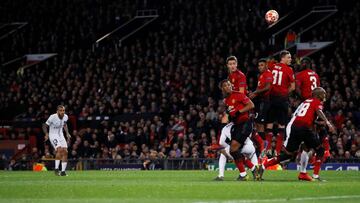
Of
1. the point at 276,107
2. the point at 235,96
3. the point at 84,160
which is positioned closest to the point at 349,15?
the point at 84,160

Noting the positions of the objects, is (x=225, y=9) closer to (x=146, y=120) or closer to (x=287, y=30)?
(x=287, y=30)

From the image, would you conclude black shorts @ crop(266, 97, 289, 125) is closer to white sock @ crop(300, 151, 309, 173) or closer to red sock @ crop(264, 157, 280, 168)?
white sock @ crop(300, 151, 309, 173)

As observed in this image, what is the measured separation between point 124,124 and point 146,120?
98cm

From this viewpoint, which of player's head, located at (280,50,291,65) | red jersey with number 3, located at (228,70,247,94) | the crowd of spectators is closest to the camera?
red jersey with number 3, located at (228,70,247,94)

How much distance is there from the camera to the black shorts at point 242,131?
20.8 metres

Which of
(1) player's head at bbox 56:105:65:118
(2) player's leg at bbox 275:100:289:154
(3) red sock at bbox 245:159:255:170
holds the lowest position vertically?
(3) red sock at bbox 245:159:255:170

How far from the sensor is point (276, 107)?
23.3 m

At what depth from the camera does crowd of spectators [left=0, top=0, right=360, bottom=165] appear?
36.0 meters

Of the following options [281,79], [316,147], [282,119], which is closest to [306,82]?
[281,79]

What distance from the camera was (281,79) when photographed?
2300 centimetres

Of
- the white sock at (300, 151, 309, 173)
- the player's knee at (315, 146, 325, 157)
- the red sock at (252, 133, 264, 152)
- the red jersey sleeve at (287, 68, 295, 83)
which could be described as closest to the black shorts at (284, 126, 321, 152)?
the player's knee at (315, 146, 325, 157)

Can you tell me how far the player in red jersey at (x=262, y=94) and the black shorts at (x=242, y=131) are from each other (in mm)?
1779

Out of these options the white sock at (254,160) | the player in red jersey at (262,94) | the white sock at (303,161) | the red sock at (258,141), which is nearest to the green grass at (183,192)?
the white sock at (303,161)

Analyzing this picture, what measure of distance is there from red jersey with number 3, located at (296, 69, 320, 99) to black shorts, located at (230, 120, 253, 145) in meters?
2.55
